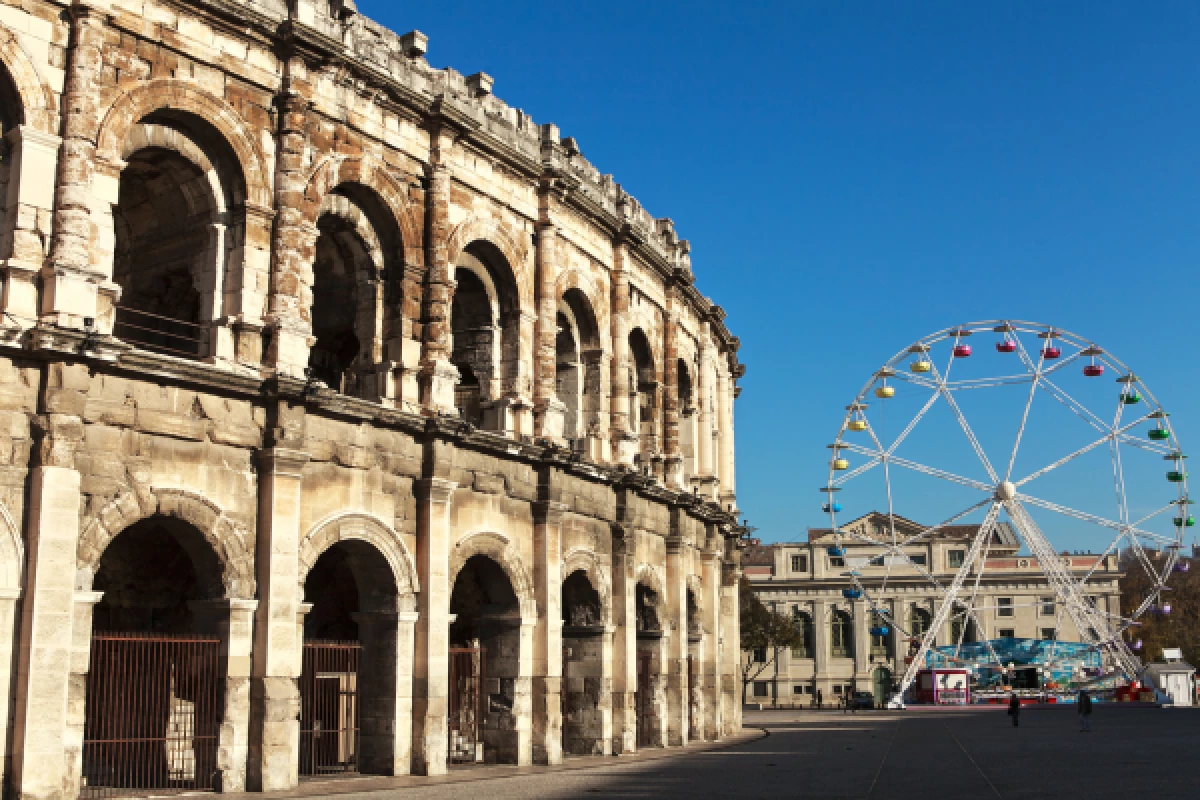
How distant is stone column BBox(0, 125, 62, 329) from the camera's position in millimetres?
12547

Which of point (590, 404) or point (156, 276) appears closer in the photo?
point (156, 276)

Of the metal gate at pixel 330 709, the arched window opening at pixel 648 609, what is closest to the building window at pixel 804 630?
the arched window opening at pixel 648 609

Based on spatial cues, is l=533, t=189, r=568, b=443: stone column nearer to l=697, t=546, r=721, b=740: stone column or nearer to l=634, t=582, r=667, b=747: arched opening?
l=634, t=582, r=667, b=747: arched opening

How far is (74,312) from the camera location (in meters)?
12.7

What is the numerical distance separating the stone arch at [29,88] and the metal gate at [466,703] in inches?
362

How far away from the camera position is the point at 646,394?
24.7 m

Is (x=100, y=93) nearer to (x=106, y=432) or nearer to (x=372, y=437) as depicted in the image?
(x=106, y=432)

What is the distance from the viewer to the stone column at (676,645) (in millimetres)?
23219

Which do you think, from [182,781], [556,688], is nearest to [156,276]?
[182,781]

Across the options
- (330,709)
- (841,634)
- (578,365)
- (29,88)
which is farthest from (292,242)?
(841,634)

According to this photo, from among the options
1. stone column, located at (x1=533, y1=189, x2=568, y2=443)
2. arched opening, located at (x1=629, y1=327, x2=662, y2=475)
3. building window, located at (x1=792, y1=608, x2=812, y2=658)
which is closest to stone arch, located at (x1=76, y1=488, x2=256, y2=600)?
stone column, located at (x1=533, y1=189, x2=568, y2=443)

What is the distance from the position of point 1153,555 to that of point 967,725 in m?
58.6

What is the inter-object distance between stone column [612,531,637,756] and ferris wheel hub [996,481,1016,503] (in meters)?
28.2

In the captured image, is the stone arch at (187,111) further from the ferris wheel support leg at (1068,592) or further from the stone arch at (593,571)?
the ferris wheel support leg at (1068,592)
